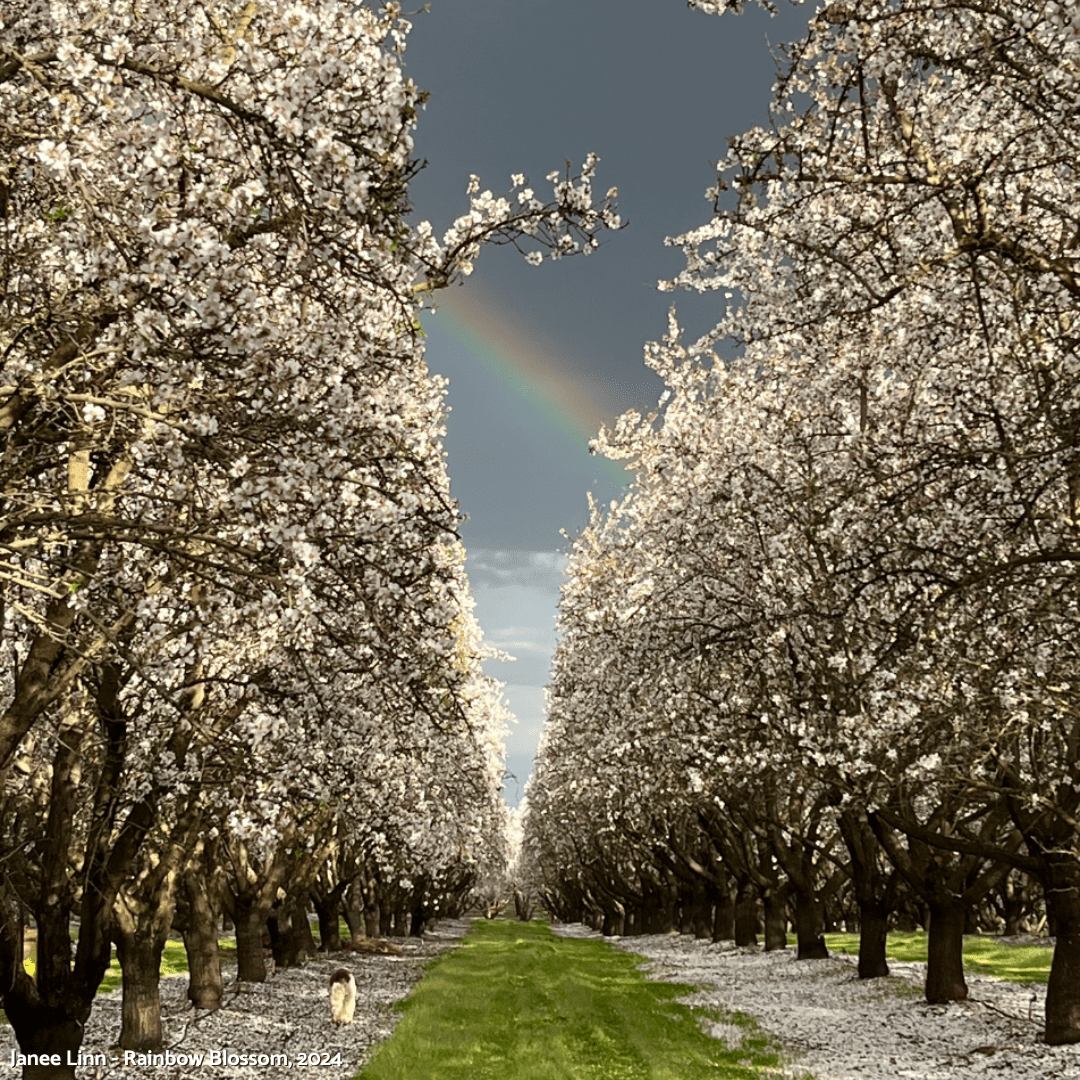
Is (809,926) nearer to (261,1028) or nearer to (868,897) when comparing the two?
(868,897)

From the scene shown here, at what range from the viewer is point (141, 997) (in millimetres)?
17734

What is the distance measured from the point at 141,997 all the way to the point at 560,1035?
8614 millimetres

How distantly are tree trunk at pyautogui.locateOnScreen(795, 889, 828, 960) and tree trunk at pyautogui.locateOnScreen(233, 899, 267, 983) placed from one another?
17742mm

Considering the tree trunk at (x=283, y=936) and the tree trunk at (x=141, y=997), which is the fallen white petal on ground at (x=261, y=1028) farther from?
the tree trunk at (x=283, y=936)

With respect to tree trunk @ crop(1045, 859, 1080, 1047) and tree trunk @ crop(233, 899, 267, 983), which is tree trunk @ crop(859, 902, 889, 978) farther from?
tree trunk @ crop(233, 899, 267, 983)

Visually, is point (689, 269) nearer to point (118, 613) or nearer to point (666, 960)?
point (118, 613)

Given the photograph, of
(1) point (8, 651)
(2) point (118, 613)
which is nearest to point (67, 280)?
(2) point (118, 613)

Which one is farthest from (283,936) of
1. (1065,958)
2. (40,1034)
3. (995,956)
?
(1065,958)

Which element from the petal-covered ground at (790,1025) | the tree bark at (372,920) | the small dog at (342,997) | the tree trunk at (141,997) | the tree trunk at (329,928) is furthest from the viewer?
the tree bark at (372,920)

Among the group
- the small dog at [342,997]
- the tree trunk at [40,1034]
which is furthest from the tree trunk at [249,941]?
the tree trunk at [40,1034]

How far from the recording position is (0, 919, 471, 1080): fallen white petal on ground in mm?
16766

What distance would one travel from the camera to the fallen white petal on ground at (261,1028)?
16.8 meters

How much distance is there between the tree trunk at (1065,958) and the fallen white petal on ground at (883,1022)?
42 cm

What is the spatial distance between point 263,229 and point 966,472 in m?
9.22
